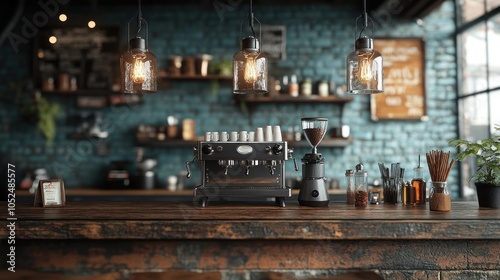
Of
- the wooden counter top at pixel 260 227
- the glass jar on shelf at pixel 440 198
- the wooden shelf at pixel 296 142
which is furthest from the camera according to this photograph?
the wooden shelf at pixel 296 142

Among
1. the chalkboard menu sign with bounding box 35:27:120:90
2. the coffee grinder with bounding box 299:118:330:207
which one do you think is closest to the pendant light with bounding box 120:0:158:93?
the coffee grinder with bounding box 299:118:330:207

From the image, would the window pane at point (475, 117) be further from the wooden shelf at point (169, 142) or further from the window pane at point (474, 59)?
the wooden shelf at point (169, 142)

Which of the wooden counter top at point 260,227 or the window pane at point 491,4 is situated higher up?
the window pane at point 491,4

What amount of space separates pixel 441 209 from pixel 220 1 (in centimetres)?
370

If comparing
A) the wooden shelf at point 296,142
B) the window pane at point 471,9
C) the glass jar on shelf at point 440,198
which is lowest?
the glass jar on shelf at point 440,198

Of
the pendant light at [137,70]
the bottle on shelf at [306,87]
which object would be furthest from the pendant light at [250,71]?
the bottle on shelf at [306,87]

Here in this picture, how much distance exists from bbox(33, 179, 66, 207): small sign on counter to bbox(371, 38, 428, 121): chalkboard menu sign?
11.9 feet

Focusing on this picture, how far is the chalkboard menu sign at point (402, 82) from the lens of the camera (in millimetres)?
5234

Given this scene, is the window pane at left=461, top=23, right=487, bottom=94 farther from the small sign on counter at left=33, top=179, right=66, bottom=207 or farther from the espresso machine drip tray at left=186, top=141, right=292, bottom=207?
the small sign on counter at left=33, top=179, right=66, bottom=207

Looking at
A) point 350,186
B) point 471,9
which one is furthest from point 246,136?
point 471,9

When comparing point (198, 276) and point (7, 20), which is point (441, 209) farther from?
point (7, 20)

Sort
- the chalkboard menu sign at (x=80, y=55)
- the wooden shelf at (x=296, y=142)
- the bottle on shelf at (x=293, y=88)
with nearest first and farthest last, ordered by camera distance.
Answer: the wooden shelf at (x=296, y=142)
the bottle on shelf at (x=293, y=88)
the chalkboard menu sign at (x=80, y=55)

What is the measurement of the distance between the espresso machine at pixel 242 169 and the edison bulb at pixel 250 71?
352 mm

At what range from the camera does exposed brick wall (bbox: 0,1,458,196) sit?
5.25 meters
